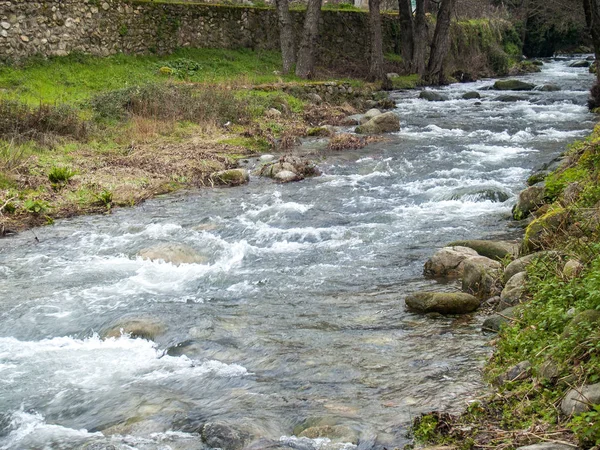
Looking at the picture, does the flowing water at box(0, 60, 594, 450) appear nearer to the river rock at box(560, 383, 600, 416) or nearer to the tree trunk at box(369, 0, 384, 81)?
the river rock at box(560, 383, 600, 416)

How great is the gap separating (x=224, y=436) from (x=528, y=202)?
7.55 metres

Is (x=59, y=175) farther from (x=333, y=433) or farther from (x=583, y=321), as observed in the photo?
(x=583, y=321)

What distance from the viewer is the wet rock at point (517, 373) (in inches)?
219

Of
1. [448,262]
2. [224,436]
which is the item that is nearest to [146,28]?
[448,262]

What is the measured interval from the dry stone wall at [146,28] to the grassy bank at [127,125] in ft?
2.07

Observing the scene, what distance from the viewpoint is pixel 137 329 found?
26.3 ft

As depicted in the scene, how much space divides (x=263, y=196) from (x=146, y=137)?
15.6 ft

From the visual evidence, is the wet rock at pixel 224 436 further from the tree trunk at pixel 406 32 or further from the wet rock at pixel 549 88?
the tree trunk at pixel 406 32

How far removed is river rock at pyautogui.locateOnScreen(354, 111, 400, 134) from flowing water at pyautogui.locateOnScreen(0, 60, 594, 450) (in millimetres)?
5099

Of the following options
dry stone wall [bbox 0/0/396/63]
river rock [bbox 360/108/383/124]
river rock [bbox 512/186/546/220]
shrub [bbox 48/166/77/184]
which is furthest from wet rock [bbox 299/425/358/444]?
dry stone wall [bbox 0/0/396/63]

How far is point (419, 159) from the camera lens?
57.9 ft

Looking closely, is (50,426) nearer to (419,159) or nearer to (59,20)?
(419,159)

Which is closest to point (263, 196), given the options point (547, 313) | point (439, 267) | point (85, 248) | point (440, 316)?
point (85, 248)

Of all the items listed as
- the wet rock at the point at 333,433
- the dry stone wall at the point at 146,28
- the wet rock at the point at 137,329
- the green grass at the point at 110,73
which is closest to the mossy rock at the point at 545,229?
the wet rock at the point at 333,433
